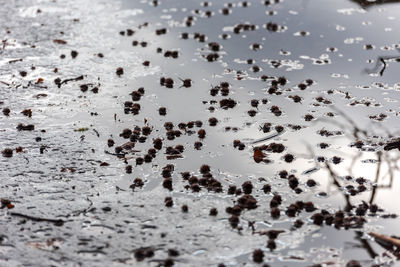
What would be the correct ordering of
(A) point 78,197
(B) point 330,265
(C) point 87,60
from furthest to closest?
1. (C) point 87,60
2. (A) point 78,197
3. (B) point 330,265

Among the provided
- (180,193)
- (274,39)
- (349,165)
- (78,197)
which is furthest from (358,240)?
(274,39)

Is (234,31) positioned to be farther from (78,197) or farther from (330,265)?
(330,265)

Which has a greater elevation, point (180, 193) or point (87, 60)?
point (87, 60)

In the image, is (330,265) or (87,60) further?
(87,60)

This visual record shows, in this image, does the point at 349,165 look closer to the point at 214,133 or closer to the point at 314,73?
the point at 214,133

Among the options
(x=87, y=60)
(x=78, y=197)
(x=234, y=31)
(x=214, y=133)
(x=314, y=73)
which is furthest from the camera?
(x=234, y=31)

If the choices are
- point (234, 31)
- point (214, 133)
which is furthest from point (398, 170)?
point (234, 31)
